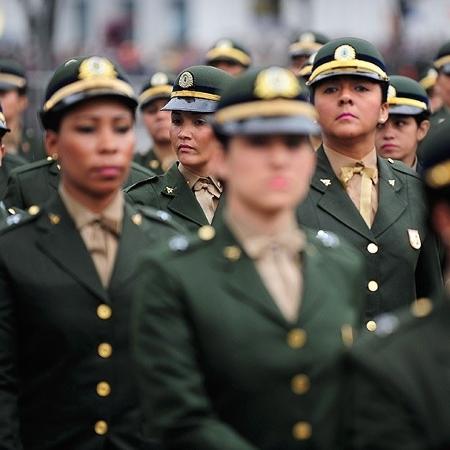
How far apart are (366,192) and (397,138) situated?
283 centimetres

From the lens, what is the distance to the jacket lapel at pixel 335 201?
9383 millimetres

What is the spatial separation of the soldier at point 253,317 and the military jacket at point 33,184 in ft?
15.7

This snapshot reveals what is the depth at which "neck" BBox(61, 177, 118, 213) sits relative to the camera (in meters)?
7.00

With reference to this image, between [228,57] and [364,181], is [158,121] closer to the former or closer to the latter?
[228,57]

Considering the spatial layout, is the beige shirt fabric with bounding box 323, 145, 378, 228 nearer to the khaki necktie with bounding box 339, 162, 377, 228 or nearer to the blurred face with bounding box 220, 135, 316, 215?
the khaki necktie with bounding box 339, 162, 377, 228

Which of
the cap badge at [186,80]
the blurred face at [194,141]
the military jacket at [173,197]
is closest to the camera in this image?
the military jacket at [173,197]

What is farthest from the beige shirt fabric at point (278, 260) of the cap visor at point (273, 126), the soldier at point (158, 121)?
the soldier at point (158, 121)

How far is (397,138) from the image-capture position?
12.4m

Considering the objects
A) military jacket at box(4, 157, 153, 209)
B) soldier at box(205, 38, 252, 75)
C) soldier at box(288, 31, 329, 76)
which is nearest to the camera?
military jacket at box(4, 157, 153, 209)

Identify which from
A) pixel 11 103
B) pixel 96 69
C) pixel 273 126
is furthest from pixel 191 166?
pixel 11 103

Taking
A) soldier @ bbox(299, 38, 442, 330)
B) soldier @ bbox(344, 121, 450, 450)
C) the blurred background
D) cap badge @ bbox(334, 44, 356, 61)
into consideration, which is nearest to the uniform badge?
soldier @ bbox(299, 38, 442, 330)

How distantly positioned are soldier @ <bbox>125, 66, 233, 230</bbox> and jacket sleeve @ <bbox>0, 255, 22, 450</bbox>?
3.42 metres

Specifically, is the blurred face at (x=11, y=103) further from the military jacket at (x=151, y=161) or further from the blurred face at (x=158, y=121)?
the blurred face at (x=158, y=121)

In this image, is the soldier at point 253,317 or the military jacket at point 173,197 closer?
the soldier at point 253,317
